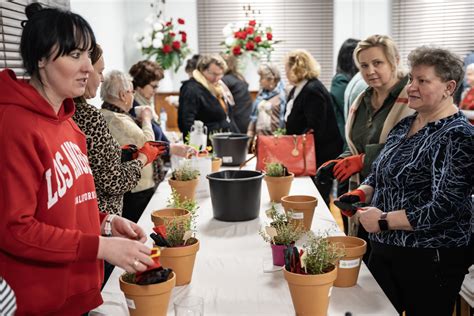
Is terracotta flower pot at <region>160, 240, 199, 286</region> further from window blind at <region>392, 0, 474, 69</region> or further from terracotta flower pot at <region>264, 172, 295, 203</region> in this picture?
window blind at <region>392, 0, 474, 69</region>

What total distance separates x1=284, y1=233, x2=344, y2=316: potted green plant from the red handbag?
5.64 feet

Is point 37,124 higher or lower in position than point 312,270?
higher

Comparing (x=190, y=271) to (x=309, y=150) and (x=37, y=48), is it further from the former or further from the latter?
(x=309, y=150)

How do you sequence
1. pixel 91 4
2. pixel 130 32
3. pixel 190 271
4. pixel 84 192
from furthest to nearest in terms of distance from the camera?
pixel 130 32 → pixel 91 4 → pixel 190 271 → pixel 84 192

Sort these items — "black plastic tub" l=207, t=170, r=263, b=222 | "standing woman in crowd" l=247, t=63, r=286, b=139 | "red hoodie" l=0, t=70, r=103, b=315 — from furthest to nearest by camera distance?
"standing woman in crowd" l=247, t=63, r=286, b=139
"black plastic tub" l=207, t=170, r=263, b=222
"red hoodie" l=0, t=70, r=103, b=315

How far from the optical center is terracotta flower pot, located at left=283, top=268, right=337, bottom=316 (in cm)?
129

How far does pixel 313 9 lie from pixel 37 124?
576cm

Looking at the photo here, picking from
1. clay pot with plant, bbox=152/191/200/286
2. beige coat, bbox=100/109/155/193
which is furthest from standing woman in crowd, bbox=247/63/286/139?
clay pot with plant, bbox=152/191/200/286

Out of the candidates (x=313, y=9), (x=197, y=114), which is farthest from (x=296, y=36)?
(x=197, y=114)

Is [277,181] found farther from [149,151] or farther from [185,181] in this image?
[149,151]

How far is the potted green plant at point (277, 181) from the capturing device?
249 cm

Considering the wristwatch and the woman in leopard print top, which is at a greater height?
the woman in leopard print top

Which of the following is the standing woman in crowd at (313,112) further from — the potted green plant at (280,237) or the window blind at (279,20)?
the window blind at (279,20)

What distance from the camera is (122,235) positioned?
1439 millimetres
